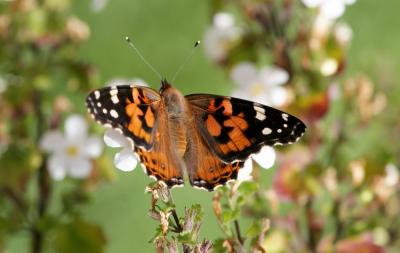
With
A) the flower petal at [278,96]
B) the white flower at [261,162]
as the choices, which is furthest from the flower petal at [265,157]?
the flower petal at [278,96]

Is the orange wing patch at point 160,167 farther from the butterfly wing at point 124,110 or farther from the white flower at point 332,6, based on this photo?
the white flower at point 332,6

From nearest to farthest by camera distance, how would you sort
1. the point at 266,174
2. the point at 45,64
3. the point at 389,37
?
1. the point at 45,64
2. the point at 266,174
3. the point at 389,37

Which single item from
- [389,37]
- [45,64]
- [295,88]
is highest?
[389,37]

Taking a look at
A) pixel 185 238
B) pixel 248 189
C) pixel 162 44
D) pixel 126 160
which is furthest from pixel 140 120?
pixel 162 44

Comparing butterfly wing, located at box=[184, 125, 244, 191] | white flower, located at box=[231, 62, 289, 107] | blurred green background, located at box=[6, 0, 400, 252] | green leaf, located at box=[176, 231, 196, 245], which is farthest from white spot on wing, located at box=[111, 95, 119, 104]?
blurred green background, located at box=[6, 0, 400, 252]

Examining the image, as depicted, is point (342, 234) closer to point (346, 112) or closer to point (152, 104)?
point (346, 112)

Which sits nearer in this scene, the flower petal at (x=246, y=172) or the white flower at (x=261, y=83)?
the flower petal at (x=246, y=172)

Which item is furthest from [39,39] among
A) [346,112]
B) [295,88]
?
[346,112]
